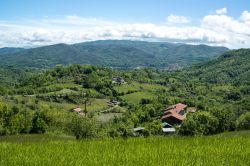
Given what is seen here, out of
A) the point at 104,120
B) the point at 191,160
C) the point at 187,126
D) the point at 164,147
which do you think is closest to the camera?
the point at 191,160

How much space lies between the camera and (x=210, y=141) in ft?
28.3

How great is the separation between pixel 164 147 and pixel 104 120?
154m

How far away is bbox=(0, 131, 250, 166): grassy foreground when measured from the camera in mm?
6645

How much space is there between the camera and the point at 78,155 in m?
7.31

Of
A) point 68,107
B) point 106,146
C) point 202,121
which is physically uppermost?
point 106,146

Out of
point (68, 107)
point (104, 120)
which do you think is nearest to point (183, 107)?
point (104, 120)

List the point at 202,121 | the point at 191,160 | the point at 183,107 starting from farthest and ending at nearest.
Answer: the point at 183,107
the point at 202,121
the point at 191,160

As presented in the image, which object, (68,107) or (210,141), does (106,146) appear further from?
(68,107)

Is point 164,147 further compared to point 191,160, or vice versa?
point 164,147

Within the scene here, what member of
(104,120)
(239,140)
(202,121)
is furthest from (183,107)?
(239,140)

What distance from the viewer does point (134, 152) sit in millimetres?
7523

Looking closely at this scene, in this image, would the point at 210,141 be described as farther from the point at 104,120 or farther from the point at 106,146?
the point at 104,120

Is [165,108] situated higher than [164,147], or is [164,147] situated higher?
[164,147]

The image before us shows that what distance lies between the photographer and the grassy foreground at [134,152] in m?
6.64
